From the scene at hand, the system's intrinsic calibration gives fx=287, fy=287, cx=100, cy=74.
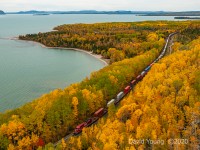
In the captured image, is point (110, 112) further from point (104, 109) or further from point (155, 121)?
point (155, 121)

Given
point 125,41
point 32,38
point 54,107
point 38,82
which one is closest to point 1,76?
point 38,82

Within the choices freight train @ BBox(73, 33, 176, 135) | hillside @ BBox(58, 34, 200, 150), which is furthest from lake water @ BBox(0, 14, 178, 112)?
hillside @ BBox(58, 34, 200, 150)

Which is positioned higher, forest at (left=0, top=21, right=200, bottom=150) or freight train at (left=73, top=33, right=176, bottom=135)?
forest at (left=0, top=21, right=200, bottom=150)

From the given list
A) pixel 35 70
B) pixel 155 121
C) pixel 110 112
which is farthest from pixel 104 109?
pixel 35 70

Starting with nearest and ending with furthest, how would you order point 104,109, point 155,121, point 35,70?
point 155,121 → point 104,109 → point 35,70

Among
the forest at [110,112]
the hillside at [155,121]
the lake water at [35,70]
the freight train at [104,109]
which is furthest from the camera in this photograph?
the lake water at [35,70]

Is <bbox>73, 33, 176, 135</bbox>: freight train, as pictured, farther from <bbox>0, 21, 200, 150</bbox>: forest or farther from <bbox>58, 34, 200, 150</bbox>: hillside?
<bbox>58, 34, 200, 150</bbox>: hillside

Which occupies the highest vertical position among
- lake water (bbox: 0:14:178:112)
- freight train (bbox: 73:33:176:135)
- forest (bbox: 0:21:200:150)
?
forest (bbox: 0:21:200:150)

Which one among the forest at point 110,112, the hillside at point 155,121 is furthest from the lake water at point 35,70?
the hillside at point 155,121

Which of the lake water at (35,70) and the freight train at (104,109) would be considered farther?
the lake water at (35,70)

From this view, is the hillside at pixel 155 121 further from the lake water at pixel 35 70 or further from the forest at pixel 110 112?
the lake water at pixel 35 70

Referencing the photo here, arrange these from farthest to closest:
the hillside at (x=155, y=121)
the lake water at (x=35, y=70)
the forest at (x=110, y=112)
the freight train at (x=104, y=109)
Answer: the lake water at (x=35, y=70)
the freight train at (x=104, y=109)
the forest at (x=110, y=112)
the hillside at (x=155, y=121)
